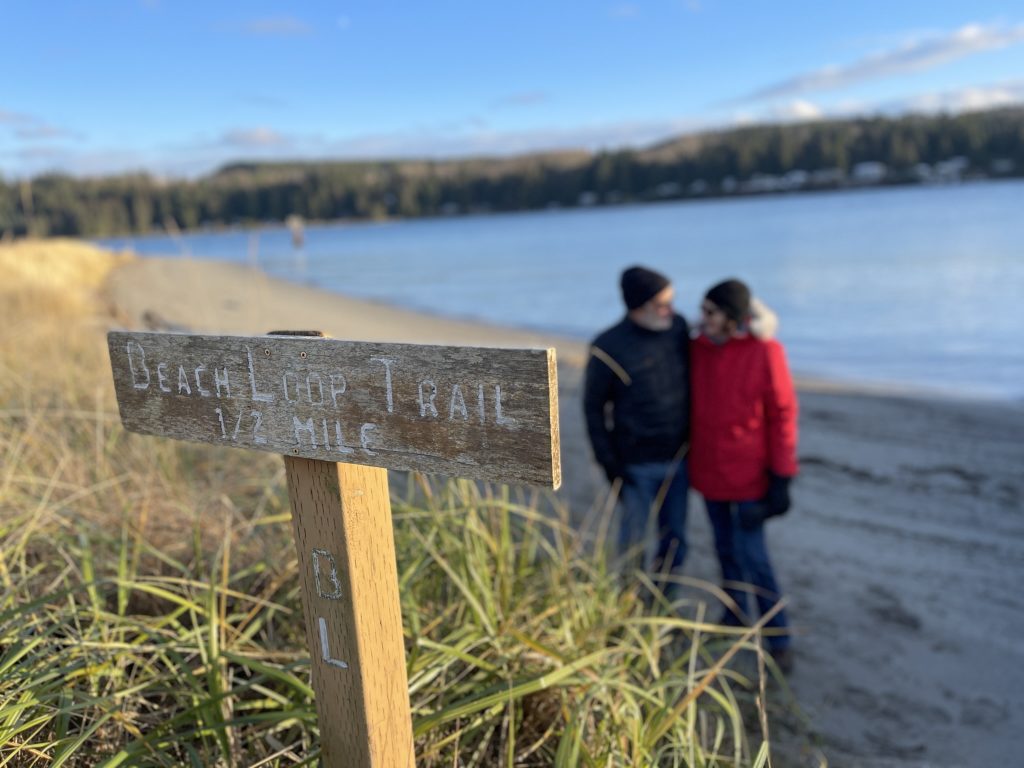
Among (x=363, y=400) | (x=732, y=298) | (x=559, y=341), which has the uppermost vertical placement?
(x=363, y=400)

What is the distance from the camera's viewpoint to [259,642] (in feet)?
8.61

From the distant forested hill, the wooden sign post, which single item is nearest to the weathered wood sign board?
the wooden sign post

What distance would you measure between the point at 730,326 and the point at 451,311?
1667 centimetres

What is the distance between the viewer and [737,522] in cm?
381

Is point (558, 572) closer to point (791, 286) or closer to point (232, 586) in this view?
point (232, 586)

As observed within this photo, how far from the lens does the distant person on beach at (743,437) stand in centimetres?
361

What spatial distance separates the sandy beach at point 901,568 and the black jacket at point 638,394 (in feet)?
1.98

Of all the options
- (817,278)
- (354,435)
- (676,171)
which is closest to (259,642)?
(354,435)

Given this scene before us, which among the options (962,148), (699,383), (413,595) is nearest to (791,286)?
(699,383)

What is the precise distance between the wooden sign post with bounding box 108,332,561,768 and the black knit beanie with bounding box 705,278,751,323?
2.38 meters

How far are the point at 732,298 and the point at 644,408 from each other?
0.68m

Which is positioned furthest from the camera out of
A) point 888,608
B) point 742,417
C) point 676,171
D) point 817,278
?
point 676,171

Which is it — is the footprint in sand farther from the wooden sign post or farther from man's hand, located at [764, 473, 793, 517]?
the wooden sign post

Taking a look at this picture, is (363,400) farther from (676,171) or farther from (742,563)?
(676,171)
